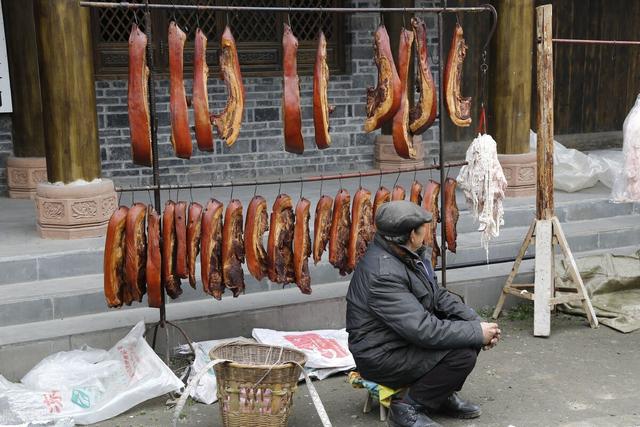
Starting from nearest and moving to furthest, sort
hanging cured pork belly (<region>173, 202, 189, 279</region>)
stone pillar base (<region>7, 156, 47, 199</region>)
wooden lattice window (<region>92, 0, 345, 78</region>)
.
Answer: hanging cured pork belly (<region>173, 202, 189, 279</region>)
stone pillar base (<region>7, 156, 47, 199</region>)
wooden lattice window (<region>92, 0, 345, 78</region>)

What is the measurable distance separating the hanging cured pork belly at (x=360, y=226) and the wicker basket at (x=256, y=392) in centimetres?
124

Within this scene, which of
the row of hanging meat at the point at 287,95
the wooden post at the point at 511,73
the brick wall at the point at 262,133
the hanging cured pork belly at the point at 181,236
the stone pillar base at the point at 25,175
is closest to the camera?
the row of hanging meat at the point at 287,95

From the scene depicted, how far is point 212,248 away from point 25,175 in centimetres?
440

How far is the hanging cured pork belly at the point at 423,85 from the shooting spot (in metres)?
5.71

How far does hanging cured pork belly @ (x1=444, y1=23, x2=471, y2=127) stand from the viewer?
19.4ft

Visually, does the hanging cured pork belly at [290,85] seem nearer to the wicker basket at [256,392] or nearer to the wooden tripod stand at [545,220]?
the wicker basket at [256,392]

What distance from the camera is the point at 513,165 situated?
864 centimetres

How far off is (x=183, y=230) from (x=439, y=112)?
212 cm

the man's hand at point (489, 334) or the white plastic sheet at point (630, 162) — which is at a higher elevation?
the white plastic sheet at point (630, 162)

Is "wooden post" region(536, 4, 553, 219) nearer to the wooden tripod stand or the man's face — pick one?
the wooden tripod stand

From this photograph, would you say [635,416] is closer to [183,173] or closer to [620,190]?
[620,190]

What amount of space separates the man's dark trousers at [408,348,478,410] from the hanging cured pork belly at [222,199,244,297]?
4.44 ft

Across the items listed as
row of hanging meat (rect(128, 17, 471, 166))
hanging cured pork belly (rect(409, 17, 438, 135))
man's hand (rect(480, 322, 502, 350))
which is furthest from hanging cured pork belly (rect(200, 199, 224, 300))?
man's hand (rect(480, 322, 502, 350))

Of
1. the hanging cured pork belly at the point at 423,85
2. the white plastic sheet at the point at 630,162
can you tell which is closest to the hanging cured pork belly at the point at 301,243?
the hanging cured pork belly at the point at 423,85
